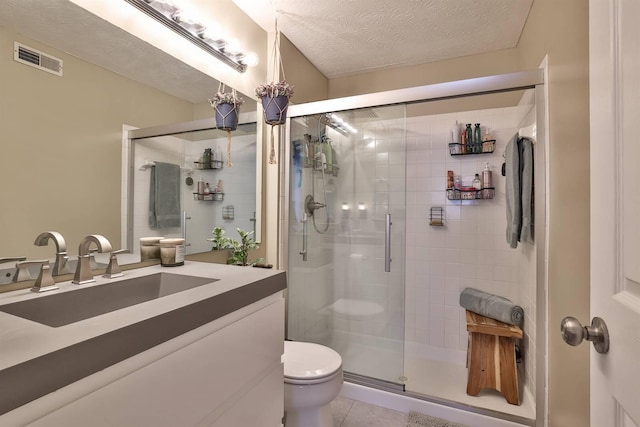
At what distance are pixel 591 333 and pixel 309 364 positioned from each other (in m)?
1.22

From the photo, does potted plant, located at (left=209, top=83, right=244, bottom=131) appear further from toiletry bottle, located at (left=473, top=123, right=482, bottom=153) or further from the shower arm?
toiletry bottle, located at (left=473, top=123, right=482, bottom=153)

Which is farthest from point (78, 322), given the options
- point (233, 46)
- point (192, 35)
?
point (233, 46)

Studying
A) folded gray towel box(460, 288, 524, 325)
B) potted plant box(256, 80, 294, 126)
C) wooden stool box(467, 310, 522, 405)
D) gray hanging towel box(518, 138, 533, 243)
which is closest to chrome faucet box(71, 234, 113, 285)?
potted plant box(256, 80, 294, 126)

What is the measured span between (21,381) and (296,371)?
1169mm

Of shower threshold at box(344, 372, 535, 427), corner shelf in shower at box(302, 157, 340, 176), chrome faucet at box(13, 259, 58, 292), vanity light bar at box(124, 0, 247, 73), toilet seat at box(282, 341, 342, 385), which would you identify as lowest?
shower threshold at box(344, 372, 535, 427)

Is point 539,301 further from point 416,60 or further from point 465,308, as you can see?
point 416,60

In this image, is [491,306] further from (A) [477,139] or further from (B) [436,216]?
(A) [477,139]

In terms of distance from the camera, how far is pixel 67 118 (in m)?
1.10

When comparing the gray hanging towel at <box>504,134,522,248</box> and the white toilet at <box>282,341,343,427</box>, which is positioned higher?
the gray hanging towel at <box>504,134,522,248</box>

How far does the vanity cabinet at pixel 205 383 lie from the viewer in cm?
59

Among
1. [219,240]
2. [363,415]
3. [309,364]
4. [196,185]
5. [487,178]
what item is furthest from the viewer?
[487,178]

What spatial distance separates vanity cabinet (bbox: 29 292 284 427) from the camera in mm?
593

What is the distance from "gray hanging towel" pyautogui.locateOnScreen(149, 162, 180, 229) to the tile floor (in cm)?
147

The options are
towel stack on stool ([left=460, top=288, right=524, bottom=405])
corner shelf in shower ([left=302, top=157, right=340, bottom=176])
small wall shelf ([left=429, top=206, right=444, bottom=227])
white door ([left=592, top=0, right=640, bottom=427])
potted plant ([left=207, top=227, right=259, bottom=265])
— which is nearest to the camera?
white door ([left=592, top=0, right=640, bottom=427])
